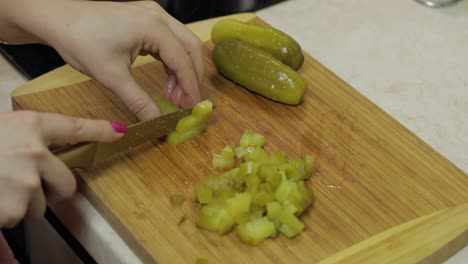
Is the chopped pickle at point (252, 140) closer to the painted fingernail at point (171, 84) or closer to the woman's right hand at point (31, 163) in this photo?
the painted fingernail at point (171, 84)

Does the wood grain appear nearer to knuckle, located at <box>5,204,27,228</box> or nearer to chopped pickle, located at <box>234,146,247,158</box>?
chopped pickle, located at <box>234,146,247,158</box>

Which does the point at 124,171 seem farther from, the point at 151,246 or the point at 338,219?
the point at 338,219

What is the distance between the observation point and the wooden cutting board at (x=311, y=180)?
1.19 meters

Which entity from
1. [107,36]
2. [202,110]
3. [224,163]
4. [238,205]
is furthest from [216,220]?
[107,36]

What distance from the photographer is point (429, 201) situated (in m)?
1.30

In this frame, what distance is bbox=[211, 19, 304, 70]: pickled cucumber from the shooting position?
1516 millimetres

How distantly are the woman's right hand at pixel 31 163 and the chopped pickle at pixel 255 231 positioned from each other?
275mm

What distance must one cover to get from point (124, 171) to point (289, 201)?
29 cm

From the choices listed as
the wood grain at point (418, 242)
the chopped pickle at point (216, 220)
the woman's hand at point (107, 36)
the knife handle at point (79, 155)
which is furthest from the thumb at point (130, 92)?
the wood grain at point (418, 242)

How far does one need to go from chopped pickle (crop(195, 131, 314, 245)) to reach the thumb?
0.15m

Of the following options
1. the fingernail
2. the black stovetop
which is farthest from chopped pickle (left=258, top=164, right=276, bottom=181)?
the black stovetop

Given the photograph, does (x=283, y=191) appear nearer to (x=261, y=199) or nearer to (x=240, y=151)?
(x=261, y=199)

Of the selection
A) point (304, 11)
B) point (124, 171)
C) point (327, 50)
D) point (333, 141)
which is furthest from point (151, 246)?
point (304, 11)

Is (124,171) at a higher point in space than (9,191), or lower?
lower
